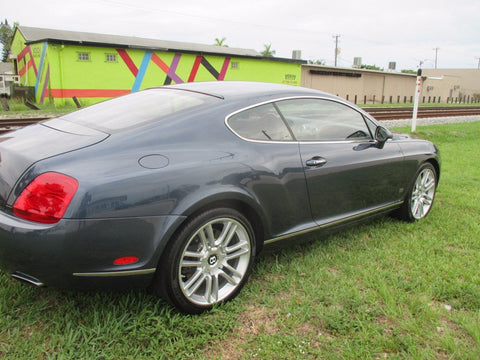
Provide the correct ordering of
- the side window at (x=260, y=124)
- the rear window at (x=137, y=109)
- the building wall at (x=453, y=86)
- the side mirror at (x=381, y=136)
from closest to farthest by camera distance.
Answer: the rear window at (x=137, y=109) < the side window at (x=260, y=124) < the side mirror at (x=381, y=136) < the building wall at (x=453, y=86)

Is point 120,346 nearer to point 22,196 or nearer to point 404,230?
point 22,196

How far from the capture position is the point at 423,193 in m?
4.31

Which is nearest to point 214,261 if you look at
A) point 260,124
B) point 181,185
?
point 181,185

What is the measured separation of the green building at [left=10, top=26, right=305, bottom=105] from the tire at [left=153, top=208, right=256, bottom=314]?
20423 mm

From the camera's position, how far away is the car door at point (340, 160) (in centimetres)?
305

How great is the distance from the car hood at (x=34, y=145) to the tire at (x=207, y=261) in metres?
0.78

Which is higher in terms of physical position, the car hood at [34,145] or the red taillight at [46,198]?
the car hood at [34,145]

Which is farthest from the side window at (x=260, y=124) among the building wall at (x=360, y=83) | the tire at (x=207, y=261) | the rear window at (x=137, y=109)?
the building wall at (x=360, y=83)

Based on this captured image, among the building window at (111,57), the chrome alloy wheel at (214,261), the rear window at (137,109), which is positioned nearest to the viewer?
the chrome alloy wheel at (214,261)

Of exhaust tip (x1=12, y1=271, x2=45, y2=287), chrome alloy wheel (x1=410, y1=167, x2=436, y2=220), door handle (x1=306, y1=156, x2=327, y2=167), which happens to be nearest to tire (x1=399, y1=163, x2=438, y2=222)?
chrome alloy wheel (x1=410, y1=167, x2=436, y2=220)

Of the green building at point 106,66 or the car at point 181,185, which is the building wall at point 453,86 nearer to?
the green building at point 106,66

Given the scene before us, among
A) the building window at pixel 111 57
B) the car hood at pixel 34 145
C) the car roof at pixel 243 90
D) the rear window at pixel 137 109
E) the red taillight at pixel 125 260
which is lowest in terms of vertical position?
the red taillight at pixel 125 260

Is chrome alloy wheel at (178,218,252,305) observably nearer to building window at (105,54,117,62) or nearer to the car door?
the car door

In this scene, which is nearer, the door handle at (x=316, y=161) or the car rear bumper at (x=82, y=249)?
the car rear bumper at (x=82, y=249)
